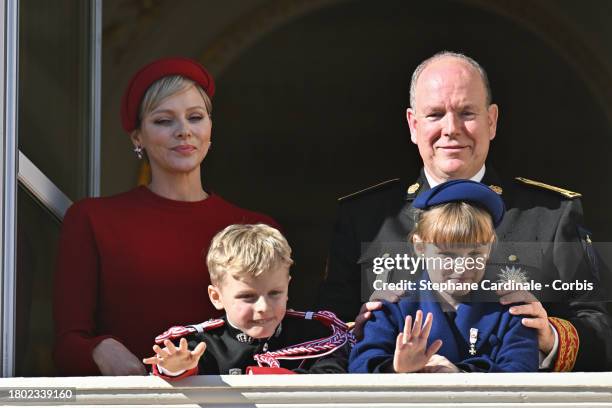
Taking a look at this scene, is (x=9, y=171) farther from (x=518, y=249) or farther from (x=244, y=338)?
(x=518, y=249)

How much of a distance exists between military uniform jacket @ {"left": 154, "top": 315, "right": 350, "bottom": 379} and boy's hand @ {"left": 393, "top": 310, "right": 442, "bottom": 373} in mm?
237

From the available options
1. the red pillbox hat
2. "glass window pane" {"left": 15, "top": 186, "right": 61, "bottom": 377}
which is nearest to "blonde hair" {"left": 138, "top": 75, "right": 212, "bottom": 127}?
the red pillbox hat

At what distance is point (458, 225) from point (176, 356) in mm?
832

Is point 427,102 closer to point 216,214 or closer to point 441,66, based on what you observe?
point 441,66

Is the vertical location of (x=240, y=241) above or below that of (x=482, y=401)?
above

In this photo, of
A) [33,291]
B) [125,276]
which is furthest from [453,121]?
[33,291]

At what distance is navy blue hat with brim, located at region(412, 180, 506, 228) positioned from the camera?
415 cm

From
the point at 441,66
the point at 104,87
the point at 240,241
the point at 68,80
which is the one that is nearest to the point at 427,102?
the point at 441,66

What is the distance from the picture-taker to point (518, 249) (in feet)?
14.2

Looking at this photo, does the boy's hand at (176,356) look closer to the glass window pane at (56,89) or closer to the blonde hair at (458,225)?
the blonde hair at (458,225)

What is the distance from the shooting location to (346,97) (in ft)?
26.3

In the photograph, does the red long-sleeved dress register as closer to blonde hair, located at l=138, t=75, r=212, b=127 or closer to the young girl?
blonde hair, located at l=138, t=75, r=212, b=127

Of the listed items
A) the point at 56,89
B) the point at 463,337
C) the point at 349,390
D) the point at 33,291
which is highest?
the point at 56,89

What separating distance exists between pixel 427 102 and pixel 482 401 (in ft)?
2.99
